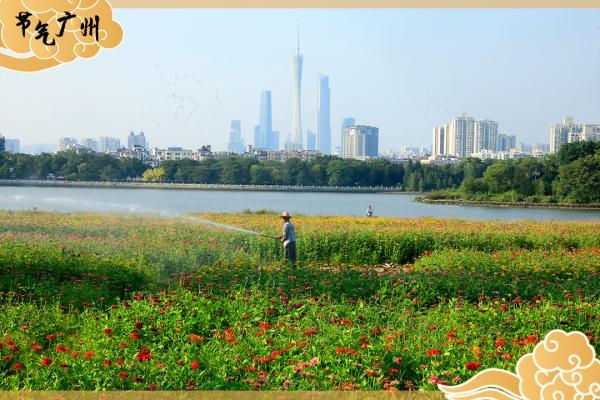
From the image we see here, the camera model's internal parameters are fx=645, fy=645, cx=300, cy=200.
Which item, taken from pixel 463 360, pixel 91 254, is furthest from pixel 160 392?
pixel 91 254

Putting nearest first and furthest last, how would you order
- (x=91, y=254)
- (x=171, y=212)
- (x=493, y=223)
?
(x=91, y=254) → (x=171, y=212) → (x=493, y=223)

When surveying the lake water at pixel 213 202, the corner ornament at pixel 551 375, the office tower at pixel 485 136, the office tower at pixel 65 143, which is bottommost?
the corner ornament at pixel 551 375

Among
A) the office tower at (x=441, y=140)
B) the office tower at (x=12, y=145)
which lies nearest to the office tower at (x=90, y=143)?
the office tower at (x=12, y=145)

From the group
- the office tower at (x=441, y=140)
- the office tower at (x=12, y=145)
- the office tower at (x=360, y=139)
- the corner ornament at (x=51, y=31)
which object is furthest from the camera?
the office tower at (x=441, y=140)

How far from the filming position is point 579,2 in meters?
5.72

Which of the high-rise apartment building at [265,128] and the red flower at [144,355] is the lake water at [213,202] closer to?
the high-rise apartment building at [265,128]

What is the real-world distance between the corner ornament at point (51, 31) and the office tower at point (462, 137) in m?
5.18

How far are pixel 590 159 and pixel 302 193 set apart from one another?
174 inches

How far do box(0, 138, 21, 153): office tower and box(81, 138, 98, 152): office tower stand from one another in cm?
91

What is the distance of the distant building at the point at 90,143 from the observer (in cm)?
877

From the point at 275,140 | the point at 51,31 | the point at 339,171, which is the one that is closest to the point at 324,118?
the point at 275,140

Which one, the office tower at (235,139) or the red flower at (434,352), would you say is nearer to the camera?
the red flower at (434,352)

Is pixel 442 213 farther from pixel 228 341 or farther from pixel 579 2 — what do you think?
pixel 228 341

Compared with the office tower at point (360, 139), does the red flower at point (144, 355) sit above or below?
below
